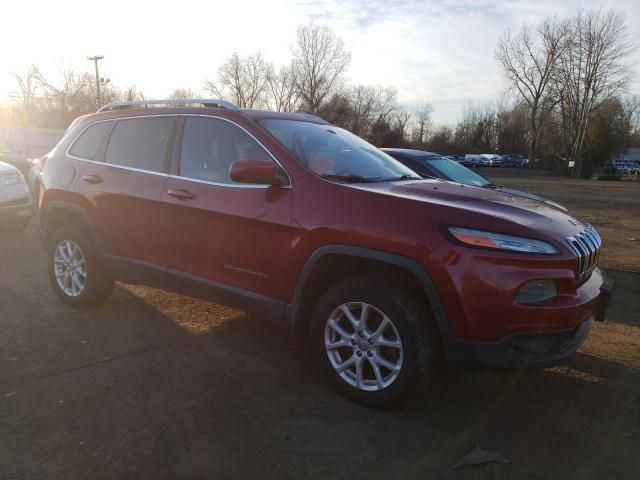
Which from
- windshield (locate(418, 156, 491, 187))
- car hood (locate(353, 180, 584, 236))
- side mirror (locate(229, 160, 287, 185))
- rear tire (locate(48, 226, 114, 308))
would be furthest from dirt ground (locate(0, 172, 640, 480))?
windshield (locate(418, 156, 491, 187))

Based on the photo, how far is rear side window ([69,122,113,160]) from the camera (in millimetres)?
4832

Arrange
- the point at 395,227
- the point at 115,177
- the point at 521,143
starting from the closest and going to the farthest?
1. the point at 395,227
2. the point at 115,177
3. the point at 521,143

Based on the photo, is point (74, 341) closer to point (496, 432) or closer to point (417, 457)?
point (417, 457)

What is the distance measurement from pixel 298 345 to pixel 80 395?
1.67 metres

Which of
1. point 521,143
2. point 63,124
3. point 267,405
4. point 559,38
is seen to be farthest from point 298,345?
point 521,143

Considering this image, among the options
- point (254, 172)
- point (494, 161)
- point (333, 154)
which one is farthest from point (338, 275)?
point (494, 161)

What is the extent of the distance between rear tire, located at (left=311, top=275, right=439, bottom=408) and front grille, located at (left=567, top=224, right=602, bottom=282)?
911 millimetres

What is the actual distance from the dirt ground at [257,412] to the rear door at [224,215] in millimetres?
706

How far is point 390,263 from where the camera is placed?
10.0 ft

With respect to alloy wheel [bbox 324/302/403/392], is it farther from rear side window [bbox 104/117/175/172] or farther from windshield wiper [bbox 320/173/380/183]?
rear side window [bbox 104/117/175/172]

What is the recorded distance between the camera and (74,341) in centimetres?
425

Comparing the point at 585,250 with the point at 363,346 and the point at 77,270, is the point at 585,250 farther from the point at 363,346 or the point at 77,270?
the point at 77,270

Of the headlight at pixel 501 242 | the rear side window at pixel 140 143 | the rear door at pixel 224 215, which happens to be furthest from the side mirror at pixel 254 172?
the headlight at pixel 501 242

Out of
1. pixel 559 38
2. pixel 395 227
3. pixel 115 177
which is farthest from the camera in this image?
pixel 559 38
